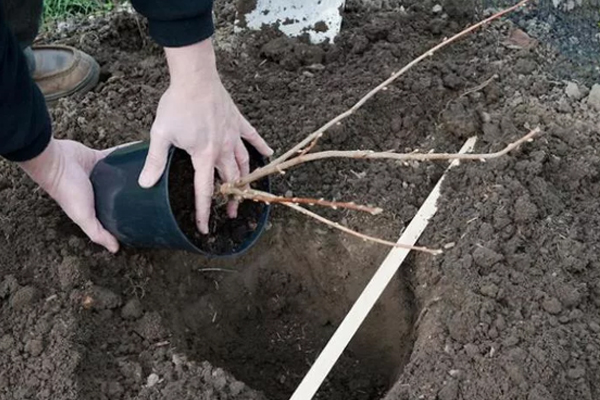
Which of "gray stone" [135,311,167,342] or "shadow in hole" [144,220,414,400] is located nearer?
"gray stone" [135,311,167,342]

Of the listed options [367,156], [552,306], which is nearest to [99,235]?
[367,156]

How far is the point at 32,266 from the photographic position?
2053 millimetres

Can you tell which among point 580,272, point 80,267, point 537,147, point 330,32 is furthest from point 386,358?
point 330,32

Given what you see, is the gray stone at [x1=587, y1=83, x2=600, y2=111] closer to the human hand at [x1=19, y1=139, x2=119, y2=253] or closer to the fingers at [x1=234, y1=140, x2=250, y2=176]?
the fingers at [x1=234, y1=140, x2=250, y2=176]

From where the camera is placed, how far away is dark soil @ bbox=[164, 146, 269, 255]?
196 centimetres

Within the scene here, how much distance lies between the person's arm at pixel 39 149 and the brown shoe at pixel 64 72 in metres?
0.52

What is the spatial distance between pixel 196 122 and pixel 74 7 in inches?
68.5

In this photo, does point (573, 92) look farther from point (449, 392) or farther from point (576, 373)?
point (449, 392)

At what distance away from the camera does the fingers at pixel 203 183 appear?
1794 millimetres

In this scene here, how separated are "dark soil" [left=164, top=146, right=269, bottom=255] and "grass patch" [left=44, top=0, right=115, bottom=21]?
1443 millimetres

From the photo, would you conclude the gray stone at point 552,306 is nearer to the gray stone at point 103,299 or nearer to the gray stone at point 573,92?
the gray stone at point 573,92

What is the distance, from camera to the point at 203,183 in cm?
180

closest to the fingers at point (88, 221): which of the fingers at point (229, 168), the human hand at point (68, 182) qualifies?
the human hand at point (68, 182)

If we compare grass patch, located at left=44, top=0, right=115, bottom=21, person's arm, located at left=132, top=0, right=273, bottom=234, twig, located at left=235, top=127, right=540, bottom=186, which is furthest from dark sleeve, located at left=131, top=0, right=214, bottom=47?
grass patch, located at left=44, top=0, right=115, bottom=21
